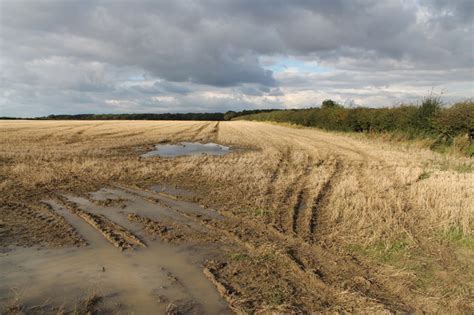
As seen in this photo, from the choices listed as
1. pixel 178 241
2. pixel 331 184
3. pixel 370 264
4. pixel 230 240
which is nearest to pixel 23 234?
pixel 178 241

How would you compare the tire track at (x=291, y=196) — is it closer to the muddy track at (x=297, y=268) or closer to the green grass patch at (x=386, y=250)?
the muddy track at (x=297, y=268)

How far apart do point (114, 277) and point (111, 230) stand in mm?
1858

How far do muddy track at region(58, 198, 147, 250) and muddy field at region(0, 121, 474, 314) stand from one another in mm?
29

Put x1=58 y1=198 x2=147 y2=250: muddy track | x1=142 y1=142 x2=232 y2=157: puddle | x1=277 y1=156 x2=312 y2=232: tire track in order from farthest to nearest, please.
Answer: x1=142 y1=142 x2=232 y2=157: puddle → x1=277 y1=156 x2=312 y2=232: tire track → x1=58 y1=198 x2=147 y2=250: muddy track

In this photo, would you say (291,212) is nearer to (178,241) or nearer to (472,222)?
(178,241)

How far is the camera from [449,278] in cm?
466

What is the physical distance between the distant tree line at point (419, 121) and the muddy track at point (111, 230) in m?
16.7

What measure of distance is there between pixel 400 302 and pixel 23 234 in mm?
6038

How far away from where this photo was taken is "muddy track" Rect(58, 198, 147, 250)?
18.8ft

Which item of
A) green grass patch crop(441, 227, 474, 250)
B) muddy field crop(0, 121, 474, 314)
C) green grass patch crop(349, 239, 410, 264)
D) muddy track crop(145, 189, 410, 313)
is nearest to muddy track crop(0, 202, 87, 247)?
muddy field crop(0, 121, 474, 314)

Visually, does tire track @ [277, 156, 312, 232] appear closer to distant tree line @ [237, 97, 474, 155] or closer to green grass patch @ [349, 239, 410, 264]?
green grass patch @ [349, 239, 410, 264]

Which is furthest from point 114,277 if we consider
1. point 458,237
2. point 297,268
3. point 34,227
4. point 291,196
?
point 458,237

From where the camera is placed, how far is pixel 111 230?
20.7ft

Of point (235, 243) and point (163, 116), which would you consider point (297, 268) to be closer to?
point (235, 243)
